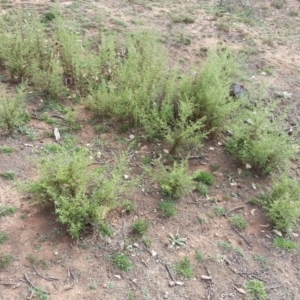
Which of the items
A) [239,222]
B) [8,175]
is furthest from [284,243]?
[8,175]

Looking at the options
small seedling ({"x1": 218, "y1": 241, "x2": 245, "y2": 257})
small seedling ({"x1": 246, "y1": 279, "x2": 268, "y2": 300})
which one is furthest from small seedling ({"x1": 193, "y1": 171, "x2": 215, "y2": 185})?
small seedling ({"x1": 246, "y1": 279, "x2": 268, "y2": 300})

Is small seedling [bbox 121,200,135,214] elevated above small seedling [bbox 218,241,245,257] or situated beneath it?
elevated above

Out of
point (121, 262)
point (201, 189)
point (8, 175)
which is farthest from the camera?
point (201, 189)

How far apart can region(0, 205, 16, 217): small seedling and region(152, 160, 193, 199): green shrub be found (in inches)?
48.4

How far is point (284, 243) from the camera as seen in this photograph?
137 inches

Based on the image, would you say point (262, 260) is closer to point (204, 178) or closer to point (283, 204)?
point (283, 204)

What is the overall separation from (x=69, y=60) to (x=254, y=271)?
3.09 metres

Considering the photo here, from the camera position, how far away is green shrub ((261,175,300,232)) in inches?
136

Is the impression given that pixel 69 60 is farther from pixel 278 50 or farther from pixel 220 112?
pixel 278 50

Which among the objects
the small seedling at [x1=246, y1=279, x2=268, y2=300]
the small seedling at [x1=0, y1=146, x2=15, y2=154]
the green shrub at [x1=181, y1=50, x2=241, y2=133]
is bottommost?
the small seedling at [x1=246, y1=279, x2=268, y2=300]

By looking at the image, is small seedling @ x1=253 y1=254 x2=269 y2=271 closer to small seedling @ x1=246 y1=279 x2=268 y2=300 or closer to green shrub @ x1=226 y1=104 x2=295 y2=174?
small seedling @ x1=246 y1=279 x2=268 y2=300

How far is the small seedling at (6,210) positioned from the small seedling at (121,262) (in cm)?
90

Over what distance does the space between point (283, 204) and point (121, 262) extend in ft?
4.79

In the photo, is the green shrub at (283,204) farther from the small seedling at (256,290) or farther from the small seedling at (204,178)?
the small seedling at (256,290)
